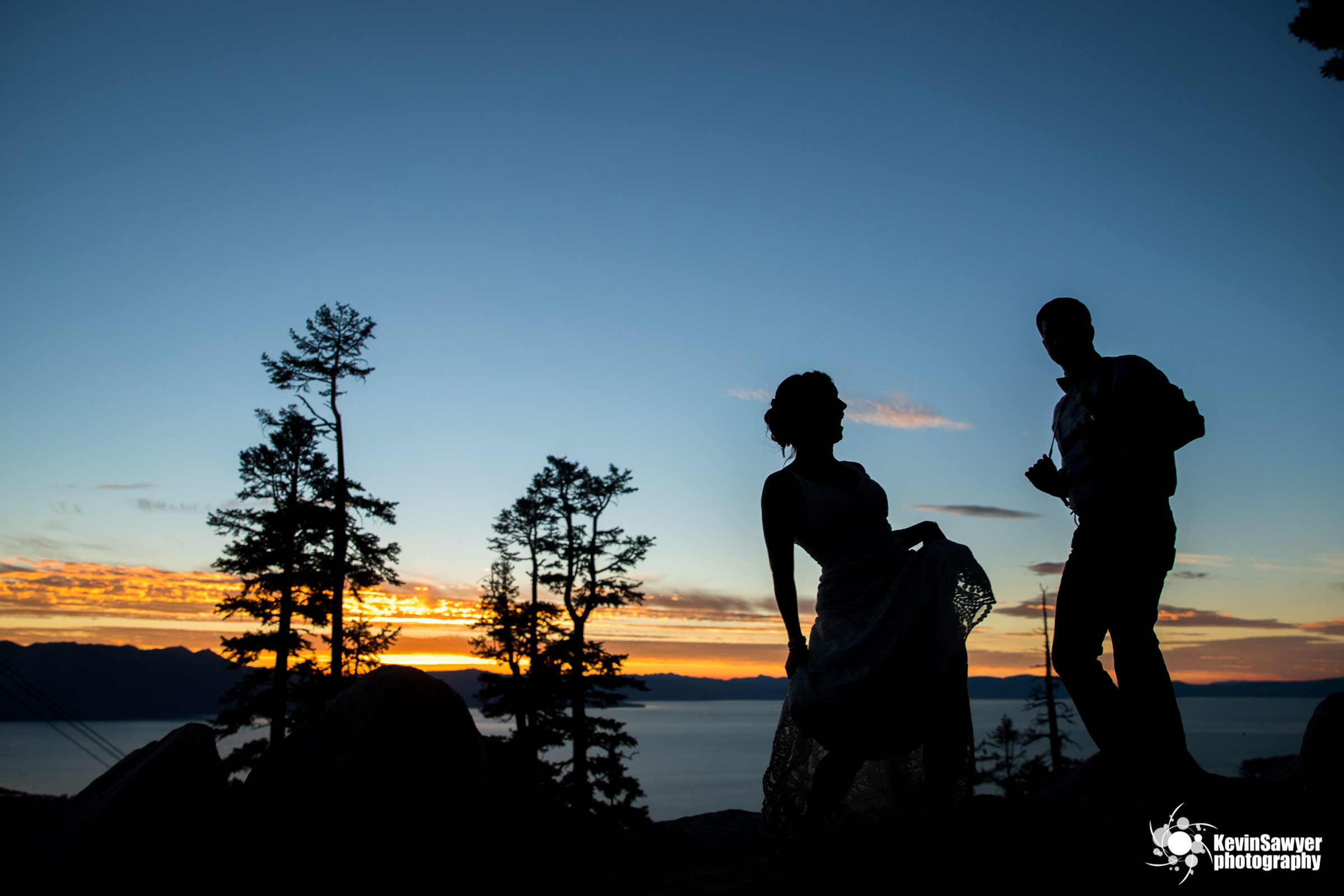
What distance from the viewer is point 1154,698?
3201 millimetres

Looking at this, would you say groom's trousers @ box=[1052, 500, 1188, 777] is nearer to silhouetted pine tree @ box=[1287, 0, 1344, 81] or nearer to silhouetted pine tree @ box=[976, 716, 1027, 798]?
silhouetted pine tree @ box=[1287, 0, 1344, 81]

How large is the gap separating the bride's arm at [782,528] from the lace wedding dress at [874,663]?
68mm

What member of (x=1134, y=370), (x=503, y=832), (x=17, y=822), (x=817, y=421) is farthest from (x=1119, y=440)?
(x=17, y=822)

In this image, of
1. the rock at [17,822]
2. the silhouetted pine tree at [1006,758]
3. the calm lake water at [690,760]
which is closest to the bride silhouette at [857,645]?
the rock at [17,822]

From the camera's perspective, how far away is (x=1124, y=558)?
3.30m

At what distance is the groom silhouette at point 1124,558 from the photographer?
322cm

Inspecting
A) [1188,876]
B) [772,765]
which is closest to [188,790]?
[772,765]

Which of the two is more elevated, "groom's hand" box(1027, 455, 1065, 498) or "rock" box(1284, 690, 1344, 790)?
"groom's hand" box(1027, 455, 1065, 498)

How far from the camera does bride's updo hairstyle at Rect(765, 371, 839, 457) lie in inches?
148

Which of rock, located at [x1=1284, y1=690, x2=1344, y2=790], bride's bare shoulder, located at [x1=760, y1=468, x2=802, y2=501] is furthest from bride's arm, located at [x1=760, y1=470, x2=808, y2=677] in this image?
rock, located at [x1=1284, y1=690, x2=1344, y2=790]

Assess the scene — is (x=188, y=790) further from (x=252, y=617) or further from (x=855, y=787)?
(x=252, y=617)

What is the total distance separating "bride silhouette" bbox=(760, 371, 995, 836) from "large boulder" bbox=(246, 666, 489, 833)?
3.12 meters

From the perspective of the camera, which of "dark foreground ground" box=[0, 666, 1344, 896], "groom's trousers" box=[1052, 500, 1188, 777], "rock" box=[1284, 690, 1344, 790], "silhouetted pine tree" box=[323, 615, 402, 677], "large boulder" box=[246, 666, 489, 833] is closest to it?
"dark foreground ground" box=[0, 666, 1344, 896]

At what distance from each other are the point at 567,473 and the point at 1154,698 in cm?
2338
